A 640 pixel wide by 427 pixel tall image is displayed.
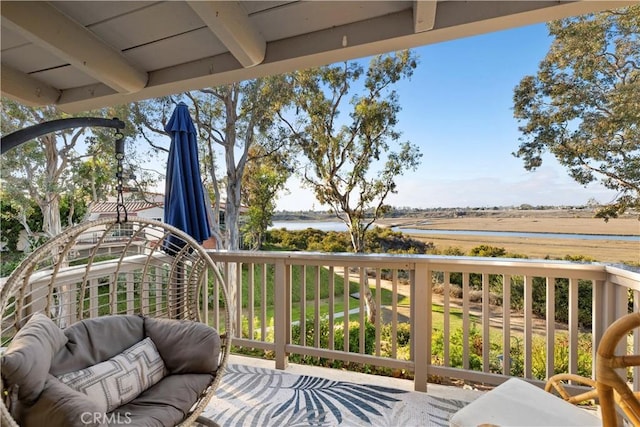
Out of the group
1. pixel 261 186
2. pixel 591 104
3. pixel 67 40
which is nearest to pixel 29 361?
pixel 67 40

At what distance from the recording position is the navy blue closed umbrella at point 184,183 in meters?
2.81

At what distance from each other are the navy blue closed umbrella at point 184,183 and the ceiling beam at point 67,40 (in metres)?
1.11

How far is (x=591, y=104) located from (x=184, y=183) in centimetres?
428

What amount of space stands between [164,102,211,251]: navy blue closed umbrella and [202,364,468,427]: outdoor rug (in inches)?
54.9

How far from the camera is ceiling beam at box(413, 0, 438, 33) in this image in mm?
1233

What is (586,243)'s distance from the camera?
10.2 feet

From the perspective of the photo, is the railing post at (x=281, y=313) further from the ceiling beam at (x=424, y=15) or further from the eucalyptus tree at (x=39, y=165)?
the eucalyptus tree at (x=39, y=165)

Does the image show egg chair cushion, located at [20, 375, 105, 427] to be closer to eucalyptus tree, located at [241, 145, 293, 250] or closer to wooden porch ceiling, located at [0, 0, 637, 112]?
wooden porch ceiling, located at [0, 0, 637, 112]

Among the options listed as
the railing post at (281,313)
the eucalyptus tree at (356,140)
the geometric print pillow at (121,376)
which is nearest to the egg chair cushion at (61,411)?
the geometric print pillow at (121,376)

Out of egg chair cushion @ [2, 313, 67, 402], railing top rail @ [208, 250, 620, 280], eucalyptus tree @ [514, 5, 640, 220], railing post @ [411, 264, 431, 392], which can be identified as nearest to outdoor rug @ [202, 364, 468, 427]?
railing post @ [411, 264, 431, 392]

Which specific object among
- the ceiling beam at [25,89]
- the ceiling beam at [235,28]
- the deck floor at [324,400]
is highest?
the ceiling beam at [235,28]

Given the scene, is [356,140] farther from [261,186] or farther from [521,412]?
[521,412]

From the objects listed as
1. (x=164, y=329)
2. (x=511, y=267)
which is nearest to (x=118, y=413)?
(x=164, y=329)

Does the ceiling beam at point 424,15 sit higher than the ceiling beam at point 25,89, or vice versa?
the ceiling beam at point 424,15
